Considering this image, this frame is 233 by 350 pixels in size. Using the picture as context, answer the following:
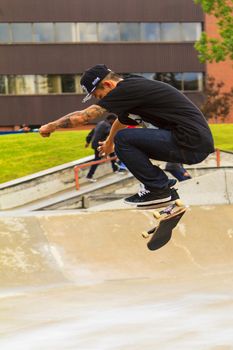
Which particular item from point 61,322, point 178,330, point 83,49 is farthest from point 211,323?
point 83,49

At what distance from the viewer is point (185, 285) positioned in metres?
7.95

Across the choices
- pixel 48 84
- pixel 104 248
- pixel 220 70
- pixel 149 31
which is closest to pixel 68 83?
pixel 48 84

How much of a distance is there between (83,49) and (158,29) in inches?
222

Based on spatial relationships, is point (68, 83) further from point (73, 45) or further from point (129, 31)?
point (129, 31)

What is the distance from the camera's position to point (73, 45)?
1639 inches

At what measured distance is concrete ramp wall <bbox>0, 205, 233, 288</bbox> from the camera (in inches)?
369

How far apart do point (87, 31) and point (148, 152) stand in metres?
37.3

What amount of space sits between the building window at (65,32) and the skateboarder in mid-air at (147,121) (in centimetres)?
3696

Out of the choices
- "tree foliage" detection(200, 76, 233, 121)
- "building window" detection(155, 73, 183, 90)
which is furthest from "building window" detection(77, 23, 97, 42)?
"tree foliage" detection(200, 76, 233, 121)

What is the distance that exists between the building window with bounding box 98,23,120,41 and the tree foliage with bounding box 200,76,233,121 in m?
7.32

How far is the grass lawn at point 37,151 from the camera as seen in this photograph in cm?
1767

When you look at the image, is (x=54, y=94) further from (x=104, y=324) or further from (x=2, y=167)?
(x=104, y=324)

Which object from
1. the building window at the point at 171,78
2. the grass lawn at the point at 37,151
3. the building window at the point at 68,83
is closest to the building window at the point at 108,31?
the building window at the point at 68,83

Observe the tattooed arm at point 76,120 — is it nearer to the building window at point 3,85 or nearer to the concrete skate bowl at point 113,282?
the concrete skate bowl at point 113,282
